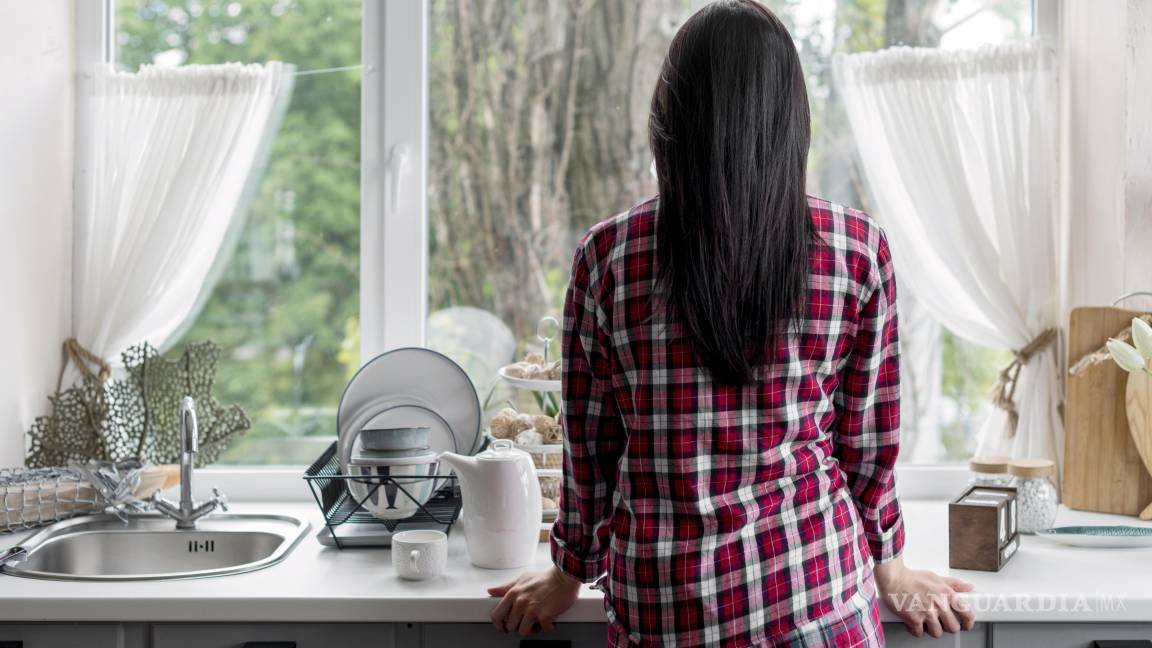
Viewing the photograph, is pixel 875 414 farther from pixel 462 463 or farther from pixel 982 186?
pixel 982 186

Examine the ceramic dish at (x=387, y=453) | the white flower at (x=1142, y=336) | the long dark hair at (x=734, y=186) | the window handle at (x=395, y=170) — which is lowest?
the ceramic dish at (x=387, y=453)

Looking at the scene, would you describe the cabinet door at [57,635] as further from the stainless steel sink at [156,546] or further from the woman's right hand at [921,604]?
the woman's right hand at [921,604]

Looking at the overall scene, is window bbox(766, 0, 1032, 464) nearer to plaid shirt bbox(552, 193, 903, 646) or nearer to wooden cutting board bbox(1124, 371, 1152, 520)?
wooden cutting board bbox(1124, 371, 1152, 520)

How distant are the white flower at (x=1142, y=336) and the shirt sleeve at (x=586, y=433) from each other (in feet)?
3.06

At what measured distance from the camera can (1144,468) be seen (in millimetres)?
1796

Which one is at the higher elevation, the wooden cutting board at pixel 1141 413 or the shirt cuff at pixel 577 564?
the wooden cutting board at pixel 1141 413

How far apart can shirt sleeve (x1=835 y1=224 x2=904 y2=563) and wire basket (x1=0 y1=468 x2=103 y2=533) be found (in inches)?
52.9

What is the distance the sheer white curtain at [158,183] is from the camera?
201cm

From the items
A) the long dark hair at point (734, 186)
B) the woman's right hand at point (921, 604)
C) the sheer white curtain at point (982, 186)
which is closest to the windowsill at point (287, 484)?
the sheer white curtain at point (982, 186)

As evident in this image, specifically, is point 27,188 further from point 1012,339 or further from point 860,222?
point 1012,339

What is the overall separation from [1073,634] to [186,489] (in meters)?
1.47

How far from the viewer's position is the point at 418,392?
1.86 m

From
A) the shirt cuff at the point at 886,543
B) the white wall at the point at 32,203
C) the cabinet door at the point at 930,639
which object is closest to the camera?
the shirt cuff at the point at 886,543

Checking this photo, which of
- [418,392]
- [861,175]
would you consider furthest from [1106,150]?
[418,392]
